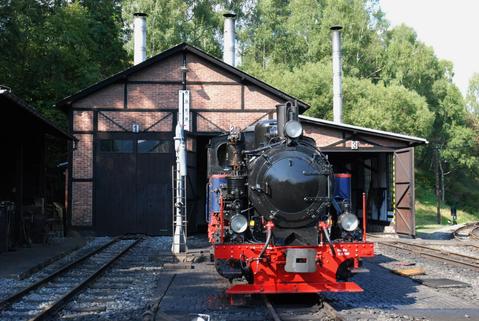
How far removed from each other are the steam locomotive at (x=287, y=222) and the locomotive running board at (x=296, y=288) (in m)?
0.01

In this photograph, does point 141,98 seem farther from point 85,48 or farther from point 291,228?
point 291,228

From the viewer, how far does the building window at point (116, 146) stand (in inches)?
762

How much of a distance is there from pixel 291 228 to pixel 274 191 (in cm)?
61

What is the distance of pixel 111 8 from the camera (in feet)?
116

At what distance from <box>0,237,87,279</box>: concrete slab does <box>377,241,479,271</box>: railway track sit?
915 centimetres

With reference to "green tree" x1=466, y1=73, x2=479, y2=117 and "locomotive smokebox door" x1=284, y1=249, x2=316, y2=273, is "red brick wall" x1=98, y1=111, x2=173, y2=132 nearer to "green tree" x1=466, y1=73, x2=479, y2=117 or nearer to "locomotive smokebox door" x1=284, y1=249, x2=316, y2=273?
"locomotive smokebox door" x1=284, y1=249, x2=316, y2=273

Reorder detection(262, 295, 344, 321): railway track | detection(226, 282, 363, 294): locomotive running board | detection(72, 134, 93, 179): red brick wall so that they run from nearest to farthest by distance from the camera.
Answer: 1. detection(262, 295, 344, 321): railway track
2. detection(226, 282, 363, 294): locomotive running board
3. detection(72, 134, 93, 179): red brick wall

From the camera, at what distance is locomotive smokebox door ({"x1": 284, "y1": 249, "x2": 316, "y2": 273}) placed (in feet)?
23.0

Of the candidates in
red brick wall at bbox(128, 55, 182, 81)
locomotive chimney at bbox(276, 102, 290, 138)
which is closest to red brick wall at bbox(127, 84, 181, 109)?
red brick wall at bbox(128, 55, 182, 81)

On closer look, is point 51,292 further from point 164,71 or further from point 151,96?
point 164,71

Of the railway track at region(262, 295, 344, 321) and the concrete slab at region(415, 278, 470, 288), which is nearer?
the railway track at region(262, 295, 344, 321)

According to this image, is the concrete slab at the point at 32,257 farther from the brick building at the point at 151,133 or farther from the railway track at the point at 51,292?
the brick building at the point at 151,133

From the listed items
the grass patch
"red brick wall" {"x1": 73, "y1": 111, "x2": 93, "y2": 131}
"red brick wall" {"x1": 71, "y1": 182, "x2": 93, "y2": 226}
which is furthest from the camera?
the grass patch

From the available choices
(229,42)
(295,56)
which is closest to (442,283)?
(229,42)
